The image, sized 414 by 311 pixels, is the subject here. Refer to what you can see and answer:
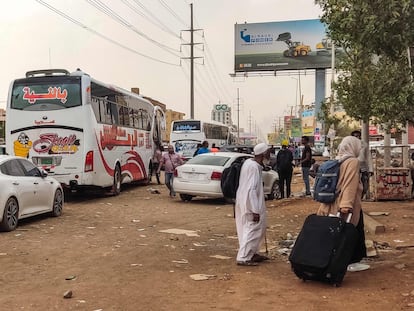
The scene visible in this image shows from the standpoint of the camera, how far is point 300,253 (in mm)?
6000

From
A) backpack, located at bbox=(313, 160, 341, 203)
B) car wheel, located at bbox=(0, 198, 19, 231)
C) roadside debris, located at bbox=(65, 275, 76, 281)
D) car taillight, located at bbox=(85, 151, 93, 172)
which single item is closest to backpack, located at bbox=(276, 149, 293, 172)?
car taillight, located at bbox=(85, 151, 93, 172)

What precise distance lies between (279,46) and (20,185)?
4644cm

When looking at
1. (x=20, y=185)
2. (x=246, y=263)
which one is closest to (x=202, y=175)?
(x=20, y=185)

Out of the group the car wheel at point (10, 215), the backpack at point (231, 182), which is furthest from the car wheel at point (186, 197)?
the backpack at point (231, 182)

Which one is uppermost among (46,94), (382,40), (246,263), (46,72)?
(46,72)

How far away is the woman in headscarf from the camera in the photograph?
20.0 ft

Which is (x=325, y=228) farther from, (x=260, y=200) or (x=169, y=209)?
(x=169, y=209)

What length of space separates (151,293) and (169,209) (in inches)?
321

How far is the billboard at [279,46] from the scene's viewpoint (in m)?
53.7

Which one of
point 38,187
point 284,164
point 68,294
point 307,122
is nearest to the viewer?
point 68,294

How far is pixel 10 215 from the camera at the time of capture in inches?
397

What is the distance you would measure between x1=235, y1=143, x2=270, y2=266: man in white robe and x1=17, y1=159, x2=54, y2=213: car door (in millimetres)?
5672

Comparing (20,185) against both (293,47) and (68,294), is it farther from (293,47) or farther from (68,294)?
(293,47)

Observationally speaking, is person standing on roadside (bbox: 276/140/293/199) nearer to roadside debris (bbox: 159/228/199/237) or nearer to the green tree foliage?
the green tree foliage
